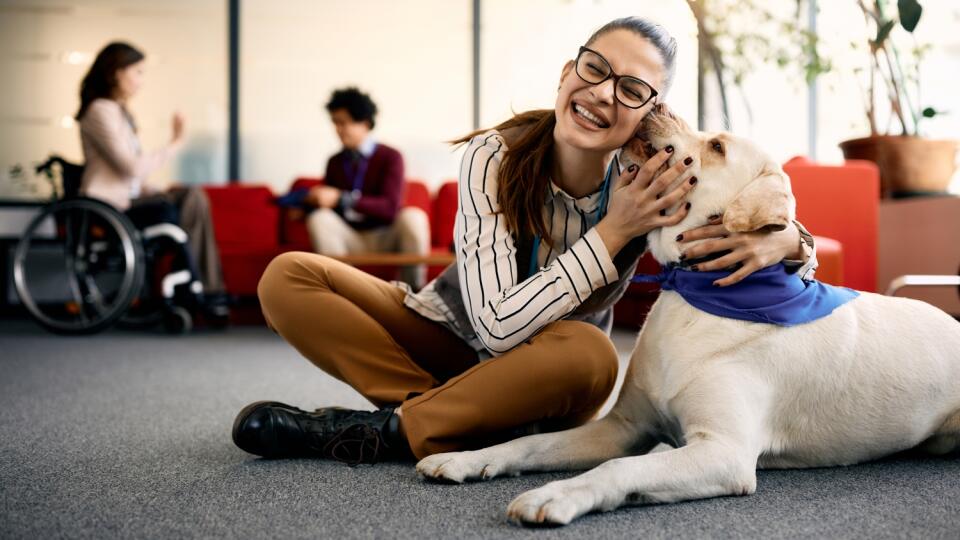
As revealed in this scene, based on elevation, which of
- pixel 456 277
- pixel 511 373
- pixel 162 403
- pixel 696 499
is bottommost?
pixel 162 403

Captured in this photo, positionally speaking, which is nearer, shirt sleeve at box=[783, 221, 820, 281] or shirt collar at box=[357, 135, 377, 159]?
shirt sleeve at box=[783, 221, 820, 281]

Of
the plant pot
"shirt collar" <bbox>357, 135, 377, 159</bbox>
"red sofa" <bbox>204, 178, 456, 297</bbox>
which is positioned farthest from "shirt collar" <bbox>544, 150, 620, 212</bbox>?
"red sofa" <bbox>204, 178, 456, 297</bbox>

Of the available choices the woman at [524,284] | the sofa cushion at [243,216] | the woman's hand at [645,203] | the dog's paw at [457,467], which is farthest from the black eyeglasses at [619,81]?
the sofa cushion at [243,216]

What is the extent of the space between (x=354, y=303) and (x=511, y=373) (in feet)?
1.57

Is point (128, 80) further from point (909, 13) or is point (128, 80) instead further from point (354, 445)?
point (909, 13)

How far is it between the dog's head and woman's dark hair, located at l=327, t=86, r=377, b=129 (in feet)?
10.6

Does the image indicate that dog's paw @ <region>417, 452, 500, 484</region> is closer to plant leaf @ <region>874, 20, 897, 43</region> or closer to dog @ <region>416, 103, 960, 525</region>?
dog @ <region>416, 103, 960, 525</region>

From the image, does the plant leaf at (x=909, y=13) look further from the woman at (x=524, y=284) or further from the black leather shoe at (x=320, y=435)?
the black leather shoe at (x=320, y=435)

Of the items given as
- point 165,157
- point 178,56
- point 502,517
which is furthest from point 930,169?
point 178,56

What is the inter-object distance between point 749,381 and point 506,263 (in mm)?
508

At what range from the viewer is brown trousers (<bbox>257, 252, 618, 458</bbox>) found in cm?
153

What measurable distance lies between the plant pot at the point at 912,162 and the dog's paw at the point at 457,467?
11.8 ft

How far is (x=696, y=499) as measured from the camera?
51.3 inches

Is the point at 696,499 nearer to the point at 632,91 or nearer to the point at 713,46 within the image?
the point at 632,91
